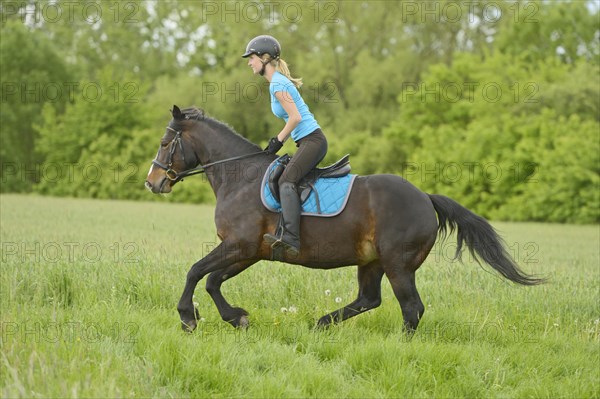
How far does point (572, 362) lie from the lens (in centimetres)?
580

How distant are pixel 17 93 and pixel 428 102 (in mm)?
27820

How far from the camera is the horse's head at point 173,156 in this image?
7000 millimetres

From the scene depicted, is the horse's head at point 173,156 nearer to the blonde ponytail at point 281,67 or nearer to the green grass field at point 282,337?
the blonde ponytail at point 281,67

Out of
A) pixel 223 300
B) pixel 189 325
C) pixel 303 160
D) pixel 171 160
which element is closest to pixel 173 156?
pixel 171 160

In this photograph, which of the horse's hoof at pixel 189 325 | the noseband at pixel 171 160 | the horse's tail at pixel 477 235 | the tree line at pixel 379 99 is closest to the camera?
the horse's hoof at pixel 189 325

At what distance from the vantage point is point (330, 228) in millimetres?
6645

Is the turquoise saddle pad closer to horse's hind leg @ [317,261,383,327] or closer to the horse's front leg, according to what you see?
the horse's front leg

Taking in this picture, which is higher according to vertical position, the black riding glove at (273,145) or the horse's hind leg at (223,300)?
the black riding glove at (273,145)

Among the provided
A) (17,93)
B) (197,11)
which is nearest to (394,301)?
(17,93)

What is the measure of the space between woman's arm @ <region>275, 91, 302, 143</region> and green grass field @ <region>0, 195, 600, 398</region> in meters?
1.94

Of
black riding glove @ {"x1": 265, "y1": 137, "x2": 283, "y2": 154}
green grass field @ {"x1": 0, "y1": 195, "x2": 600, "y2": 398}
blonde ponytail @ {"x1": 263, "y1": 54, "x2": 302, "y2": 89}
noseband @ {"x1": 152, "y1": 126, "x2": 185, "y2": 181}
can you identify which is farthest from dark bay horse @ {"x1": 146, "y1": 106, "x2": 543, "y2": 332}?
blonde ponytail @ {"x1": 263, "y1": 54, "x2": 302, "y2": 89}

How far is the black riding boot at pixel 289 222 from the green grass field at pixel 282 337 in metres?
0.85

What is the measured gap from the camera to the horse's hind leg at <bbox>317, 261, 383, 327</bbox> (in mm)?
6984

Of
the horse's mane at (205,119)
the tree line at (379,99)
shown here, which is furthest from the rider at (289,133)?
the tree line at (379,99)
